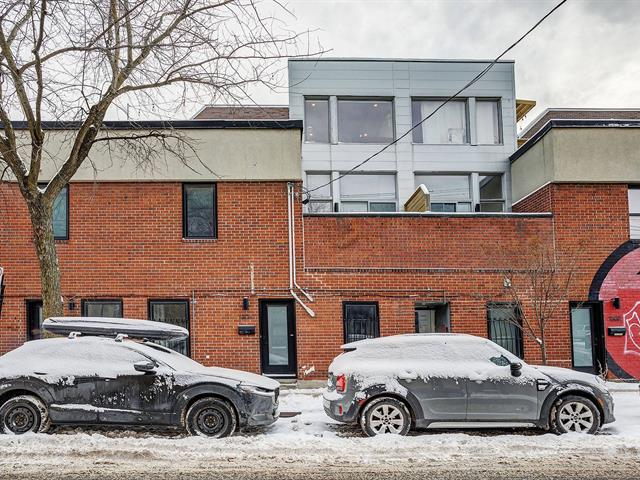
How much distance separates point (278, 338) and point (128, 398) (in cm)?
586

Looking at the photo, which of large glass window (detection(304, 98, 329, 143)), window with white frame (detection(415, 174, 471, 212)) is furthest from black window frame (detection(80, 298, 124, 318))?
window with white frame (detection(415, 174, 471, 212))

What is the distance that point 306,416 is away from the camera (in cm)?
1066

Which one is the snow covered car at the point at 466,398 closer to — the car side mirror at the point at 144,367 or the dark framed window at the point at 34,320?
the car side mirror at the point at 144,367

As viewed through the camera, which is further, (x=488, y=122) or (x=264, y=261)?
(x=488, y=122)

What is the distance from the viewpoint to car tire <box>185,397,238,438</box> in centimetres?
898

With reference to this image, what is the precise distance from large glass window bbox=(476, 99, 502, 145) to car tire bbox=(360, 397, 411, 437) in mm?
12822

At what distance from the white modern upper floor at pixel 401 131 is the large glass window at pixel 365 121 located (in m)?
0.03

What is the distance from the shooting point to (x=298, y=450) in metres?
8.35

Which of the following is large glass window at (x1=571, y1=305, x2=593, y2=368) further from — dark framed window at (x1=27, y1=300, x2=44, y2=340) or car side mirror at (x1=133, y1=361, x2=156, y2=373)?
dark framed window at (x1=27, y1=300, x2=44, y2=340)

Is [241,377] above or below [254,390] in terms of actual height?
above

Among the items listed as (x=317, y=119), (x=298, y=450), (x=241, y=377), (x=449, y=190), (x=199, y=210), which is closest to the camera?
(x=298, y=450)

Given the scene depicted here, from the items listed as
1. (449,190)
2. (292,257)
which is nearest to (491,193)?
(449,190)

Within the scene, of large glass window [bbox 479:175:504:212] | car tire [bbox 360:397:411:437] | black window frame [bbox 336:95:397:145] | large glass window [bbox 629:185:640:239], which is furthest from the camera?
black window frame [bbox 336:95:397:145]

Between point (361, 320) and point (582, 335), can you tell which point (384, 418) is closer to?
point (361, 320)
